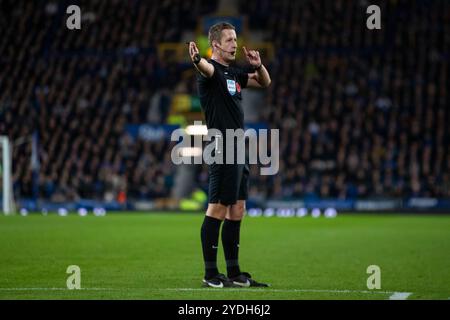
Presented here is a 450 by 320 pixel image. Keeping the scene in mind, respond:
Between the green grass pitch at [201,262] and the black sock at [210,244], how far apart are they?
243mm

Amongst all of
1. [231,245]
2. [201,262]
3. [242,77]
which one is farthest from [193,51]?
[201,262]

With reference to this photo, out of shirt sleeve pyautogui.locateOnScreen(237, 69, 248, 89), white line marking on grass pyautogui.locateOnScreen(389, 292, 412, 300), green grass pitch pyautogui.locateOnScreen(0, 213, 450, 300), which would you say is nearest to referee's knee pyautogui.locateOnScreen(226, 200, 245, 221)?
green grass pitch pyautogui.locateOnScreen(0, 213, 450, 300)

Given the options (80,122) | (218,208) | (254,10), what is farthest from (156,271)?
(254,10)

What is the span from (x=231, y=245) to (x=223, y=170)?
0.80 meters

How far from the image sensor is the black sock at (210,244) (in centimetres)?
840

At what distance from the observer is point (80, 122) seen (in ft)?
112

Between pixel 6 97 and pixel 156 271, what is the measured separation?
71.1 feet

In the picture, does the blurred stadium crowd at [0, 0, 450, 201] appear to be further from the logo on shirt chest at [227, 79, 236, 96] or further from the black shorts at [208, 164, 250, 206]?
the black shorts at [208, 164, 250, 206]

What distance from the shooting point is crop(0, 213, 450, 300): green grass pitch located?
312 inches

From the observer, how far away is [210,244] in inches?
332

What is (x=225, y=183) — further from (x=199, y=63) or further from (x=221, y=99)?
(x=199, y=63)

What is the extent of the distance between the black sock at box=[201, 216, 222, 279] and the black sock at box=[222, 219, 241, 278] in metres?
0.20

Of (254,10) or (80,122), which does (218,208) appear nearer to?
(80,122)

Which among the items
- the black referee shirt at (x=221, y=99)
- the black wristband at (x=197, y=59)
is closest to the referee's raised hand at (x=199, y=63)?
the black wristband at (x=197, y=59)
